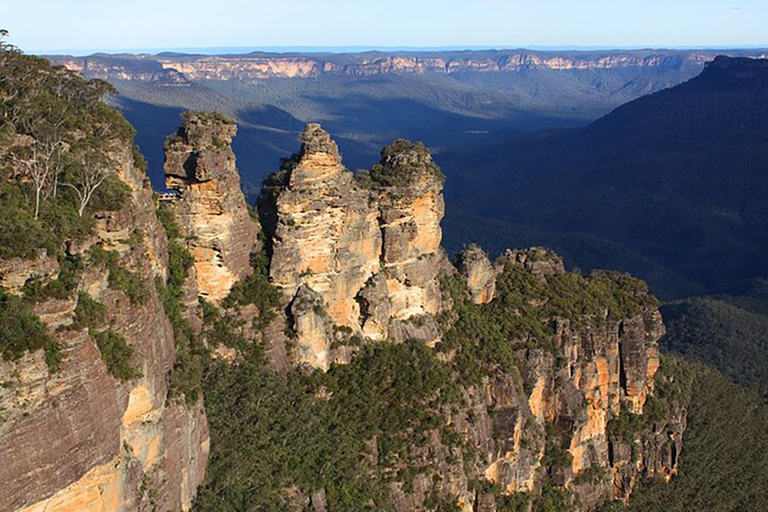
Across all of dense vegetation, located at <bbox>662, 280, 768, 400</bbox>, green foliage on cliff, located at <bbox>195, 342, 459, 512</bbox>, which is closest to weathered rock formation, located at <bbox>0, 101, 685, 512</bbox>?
green foliage on cliff, located at <bbox>195, 342, 459, 512</bbox>

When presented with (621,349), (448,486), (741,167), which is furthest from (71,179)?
(741,167)

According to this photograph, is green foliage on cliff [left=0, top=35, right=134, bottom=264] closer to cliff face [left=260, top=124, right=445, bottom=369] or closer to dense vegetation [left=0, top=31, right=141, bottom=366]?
dense vegetation [left=0, top=31, right=141, bottom=366]

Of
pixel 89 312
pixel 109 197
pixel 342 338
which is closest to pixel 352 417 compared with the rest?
pixel 342 338

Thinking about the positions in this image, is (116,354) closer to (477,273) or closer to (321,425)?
(321,425)

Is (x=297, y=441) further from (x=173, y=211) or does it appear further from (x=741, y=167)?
(x=741, y=167)

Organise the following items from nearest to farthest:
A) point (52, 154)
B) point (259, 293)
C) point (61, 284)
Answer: point (61, 284)
point (52, 154)
point (259, 293)

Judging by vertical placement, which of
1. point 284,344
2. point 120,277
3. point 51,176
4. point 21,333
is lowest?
point 284,344
